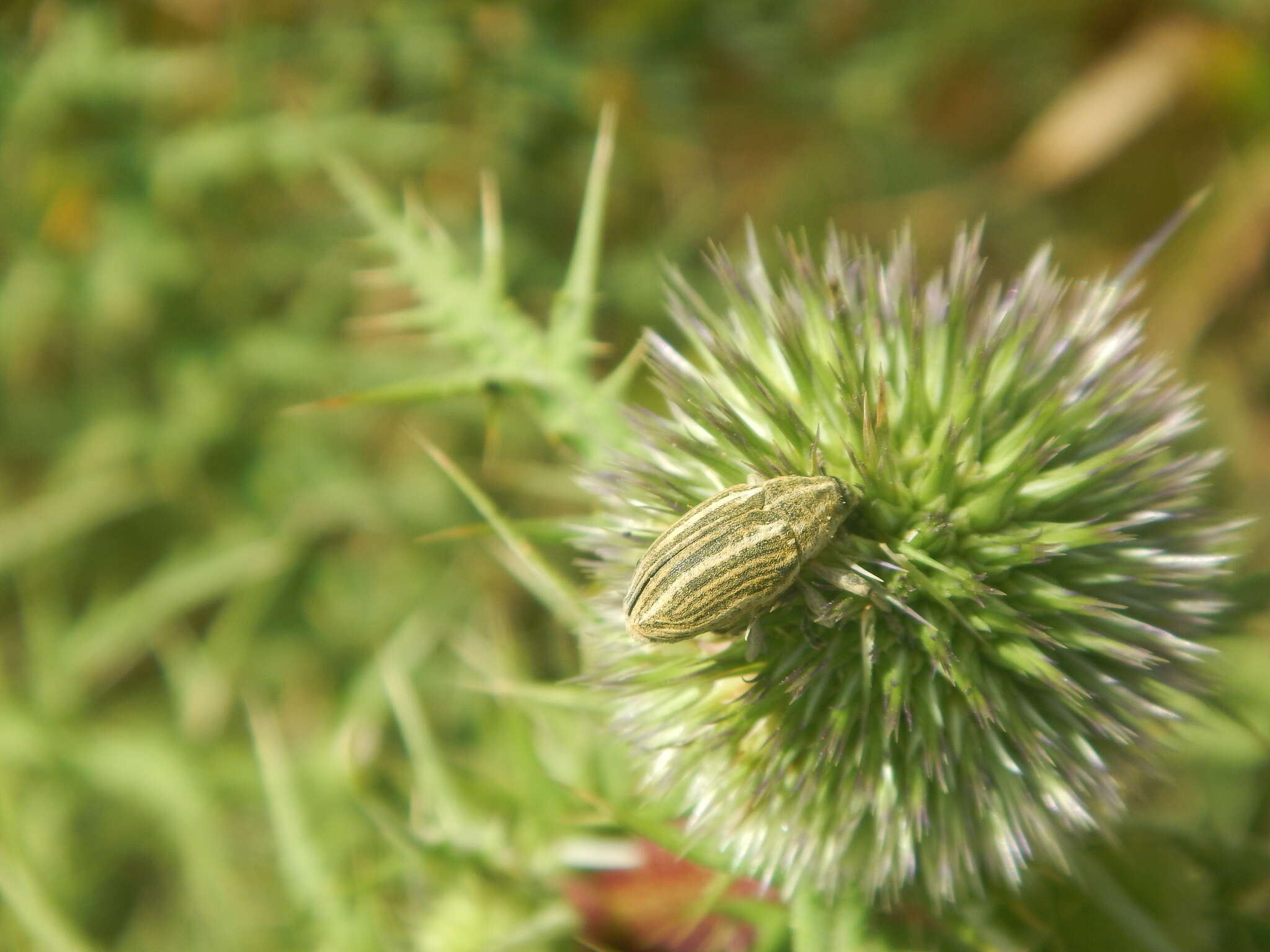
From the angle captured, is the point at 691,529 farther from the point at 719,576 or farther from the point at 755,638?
the point at 755,638

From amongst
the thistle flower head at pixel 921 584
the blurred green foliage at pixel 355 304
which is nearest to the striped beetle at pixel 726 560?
the thistle flower head at pixel 921 584

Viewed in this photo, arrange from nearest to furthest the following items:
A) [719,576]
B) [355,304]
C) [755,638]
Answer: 1. [719,576]
2. [755,638]
3. [355,304]

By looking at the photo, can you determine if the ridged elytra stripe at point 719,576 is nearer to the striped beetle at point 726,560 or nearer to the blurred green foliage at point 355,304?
the striped beetle at point 726,560

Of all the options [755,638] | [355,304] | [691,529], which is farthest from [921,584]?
[355,304]

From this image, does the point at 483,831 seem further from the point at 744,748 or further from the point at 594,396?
the point at 594,396

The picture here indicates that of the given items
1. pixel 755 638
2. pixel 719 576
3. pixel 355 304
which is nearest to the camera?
pixel 719 576
